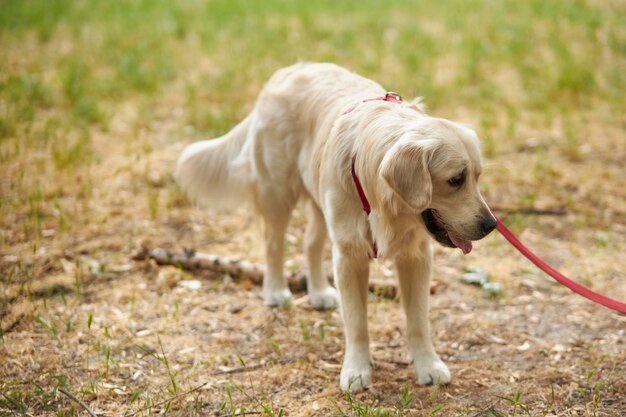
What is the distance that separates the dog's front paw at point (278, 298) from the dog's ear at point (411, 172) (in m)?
1.72

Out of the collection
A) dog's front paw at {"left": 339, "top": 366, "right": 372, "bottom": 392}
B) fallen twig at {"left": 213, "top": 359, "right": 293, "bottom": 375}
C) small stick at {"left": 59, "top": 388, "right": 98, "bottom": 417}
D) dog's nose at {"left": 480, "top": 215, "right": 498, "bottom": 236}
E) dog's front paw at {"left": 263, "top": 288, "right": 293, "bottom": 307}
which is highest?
dog's nose at {"left": 480, "top": 215, "right": 498, "bottom": 236}

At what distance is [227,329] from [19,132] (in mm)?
3530

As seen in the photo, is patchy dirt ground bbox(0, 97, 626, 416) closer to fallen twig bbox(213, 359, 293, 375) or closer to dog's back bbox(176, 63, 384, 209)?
fallen twig bbox(213, 359, 293, 375)

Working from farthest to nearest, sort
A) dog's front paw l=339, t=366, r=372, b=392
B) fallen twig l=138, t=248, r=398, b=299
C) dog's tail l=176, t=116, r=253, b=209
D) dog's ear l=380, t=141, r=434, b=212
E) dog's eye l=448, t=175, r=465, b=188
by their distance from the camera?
fallen twig l=138, t=248, r=398, b=299 < dog's tail l=176, t=116, r=253, b=209 < dog's front paw l=339, t=366, r=372, b=392 < dog's eye l=448, t=175, r=465, b=188 < dog's ear l=380, t=141, r=434, b=212

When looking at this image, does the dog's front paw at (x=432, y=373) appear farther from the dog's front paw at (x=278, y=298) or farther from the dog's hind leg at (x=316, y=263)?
the dog's front paw at (x=278, y=298)

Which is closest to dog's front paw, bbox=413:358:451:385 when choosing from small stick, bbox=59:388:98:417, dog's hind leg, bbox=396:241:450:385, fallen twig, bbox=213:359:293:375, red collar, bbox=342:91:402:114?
dog's hind leg, bbox=396:241:450:385

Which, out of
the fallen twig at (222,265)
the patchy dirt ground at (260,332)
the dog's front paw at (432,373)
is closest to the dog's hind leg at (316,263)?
the patchy dirt ground at (260,332)

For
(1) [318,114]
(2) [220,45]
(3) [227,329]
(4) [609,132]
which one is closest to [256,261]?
(3) [227,329]

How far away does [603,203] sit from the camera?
5.64m

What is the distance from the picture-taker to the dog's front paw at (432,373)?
3.56 m

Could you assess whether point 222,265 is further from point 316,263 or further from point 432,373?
point 432,373

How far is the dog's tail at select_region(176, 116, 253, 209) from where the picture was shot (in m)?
4.63

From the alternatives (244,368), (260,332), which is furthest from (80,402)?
(260,332)

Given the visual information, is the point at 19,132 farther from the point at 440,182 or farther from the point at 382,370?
the point at 440,182
